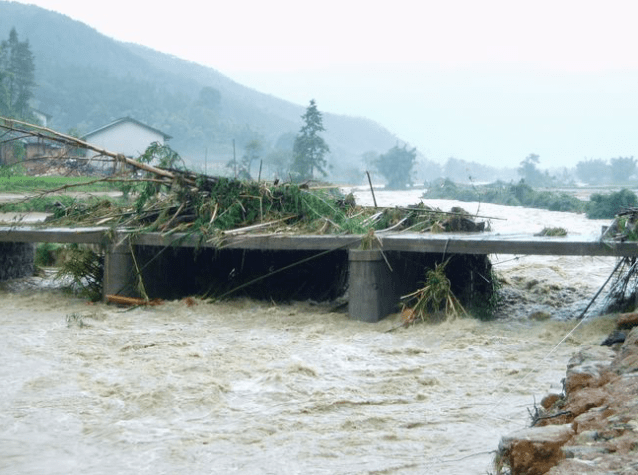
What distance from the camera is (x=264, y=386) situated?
7277 mm

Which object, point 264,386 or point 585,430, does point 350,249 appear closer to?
point 264,386

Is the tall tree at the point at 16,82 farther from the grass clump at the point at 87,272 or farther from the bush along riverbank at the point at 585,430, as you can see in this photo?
the bush along riverbank at the point at 585,430

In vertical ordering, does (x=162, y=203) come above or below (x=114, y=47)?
below

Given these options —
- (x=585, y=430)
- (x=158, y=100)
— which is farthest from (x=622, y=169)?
(x=158, y=100)

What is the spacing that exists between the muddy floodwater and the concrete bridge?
1.31 ft

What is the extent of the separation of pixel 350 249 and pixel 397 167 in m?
29.6

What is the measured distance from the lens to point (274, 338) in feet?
30.3

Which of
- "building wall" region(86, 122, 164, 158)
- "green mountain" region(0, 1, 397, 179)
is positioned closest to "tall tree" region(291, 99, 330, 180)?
"green mountain" region(0, 1, 397, 179)

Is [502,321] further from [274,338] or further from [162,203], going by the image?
[162,203]

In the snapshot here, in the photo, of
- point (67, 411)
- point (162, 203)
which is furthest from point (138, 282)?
point (67, 411)

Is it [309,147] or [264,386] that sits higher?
[309,147]

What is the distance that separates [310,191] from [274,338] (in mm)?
3002

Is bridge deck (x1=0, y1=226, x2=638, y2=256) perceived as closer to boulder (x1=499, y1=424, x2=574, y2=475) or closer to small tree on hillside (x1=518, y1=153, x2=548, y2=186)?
boulder (x1=499, y1=424, x2=574, y2=475)

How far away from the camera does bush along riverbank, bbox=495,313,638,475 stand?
3.66 m
